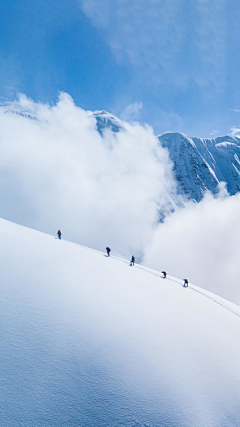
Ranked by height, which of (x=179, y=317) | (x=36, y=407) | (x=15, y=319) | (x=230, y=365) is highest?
(x=179, y=317)

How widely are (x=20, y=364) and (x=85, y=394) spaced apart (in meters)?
2.43

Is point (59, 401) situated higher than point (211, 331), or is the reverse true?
point (211, 331)

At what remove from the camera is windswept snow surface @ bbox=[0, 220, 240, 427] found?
619cm

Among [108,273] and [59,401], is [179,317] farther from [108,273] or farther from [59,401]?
[59,401]

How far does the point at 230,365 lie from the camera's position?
10.0 m

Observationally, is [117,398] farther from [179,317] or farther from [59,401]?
[179,317]

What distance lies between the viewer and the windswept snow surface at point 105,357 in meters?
6.19

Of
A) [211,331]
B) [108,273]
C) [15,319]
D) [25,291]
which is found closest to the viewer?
[15,319]

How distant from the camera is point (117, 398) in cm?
675

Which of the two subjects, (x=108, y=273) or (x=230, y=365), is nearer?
(x=230, y=365)

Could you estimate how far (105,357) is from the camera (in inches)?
318

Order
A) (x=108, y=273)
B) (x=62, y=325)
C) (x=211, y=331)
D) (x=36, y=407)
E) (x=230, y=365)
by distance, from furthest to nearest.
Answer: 1. (x=108, y=273)
2. (x=211, y=331)
3. (x=230, y=365)
4. (x=62, y=325)
5. (x=36, y=407)

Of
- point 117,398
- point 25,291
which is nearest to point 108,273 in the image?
point 25,291

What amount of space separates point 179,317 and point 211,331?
209 cm
